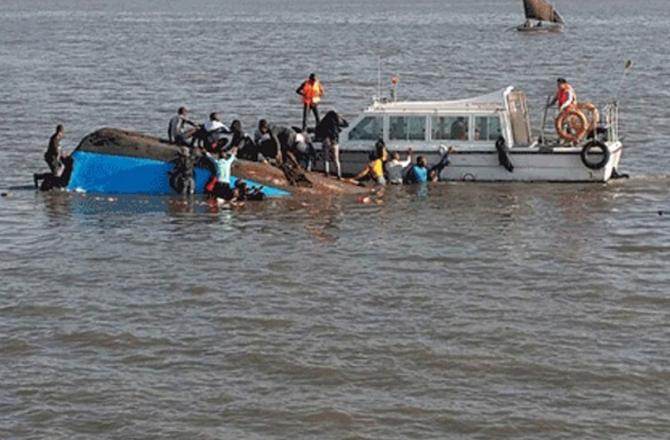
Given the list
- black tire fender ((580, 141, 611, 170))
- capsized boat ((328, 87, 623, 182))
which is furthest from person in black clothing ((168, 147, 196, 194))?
black tire fender ((580, 141, 611, 170))

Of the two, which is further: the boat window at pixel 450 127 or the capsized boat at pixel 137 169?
the boat window at pixel 450 127

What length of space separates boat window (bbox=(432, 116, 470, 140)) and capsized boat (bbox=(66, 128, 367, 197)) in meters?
3.18

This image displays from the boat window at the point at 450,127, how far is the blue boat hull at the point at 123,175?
12.8 feet

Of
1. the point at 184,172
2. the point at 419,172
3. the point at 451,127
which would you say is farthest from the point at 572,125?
the point at 184,172

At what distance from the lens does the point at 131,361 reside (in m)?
19.0

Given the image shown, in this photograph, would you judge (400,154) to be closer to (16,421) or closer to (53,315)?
(53,315)

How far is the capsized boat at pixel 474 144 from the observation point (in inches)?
1226

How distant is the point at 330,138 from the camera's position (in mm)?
31312

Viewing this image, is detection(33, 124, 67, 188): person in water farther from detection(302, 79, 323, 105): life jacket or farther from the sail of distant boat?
the sail of distant boat

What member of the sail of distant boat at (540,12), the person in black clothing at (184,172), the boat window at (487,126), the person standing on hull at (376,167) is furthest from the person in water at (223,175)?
the sail of distant boat at (540,12)

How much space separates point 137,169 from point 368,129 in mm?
5418

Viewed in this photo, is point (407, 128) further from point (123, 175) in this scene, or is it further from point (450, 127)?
point (123, 175)

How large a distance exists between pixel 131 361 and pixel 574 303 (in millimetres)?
7372

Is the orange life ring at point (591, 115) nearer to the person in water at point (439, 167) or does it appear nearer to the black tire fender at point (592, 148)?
the black tire fender at point (592, 148)
